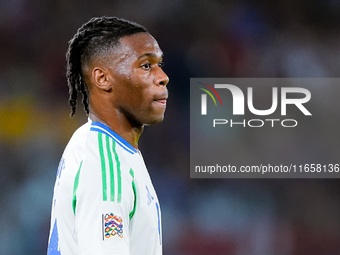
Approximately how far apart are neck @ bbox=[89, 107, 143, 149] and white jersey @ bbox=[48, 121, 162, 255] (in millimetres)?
25

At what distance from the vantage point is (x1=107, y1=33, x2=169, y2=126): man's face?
51.3 inches

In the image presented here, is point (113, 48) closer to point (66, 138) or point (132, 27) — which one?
point (132, 27)

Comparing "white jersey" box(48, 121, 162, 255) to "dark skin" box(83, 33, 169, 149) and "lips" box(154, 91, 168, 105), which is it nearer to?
"dark skin" box(83, 33, 169, 149)

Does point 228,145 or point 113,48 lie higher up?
point 228,145

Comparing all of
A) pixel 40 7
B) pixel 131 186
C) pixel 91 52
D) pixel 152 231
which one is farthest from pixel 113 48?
pixel 40 7

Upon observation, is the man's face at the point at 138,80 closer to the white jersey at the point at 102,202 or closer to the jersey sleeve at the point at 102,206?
the white jersey at the point at 102,202

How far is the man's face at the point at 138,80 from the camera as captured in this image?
1302 mm

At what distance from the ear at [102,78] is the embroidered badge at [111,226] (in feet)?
1.44

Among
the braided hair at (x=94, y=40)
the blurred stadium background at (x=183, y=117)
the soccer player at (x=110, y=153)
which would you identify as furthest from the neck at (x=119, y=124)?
the blurred stadium background at (x=183, y=117)

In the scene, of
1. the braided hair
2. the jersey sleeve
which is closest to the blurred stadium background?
the braided hair

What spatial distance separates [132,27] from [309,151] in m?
3.11

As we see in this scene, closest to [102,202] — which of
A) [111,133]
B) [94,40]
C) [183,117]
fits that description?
[111,133]

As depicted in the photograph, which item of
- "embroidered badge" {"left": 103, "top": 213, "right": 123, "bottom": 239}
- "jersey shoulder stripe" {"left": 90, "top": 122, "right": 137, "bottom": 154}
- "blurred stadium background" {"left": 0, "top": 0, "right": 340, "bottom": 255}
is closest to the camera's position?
"embroidered badge" {"left": 103, "top": 213, "right": 123, "bottom": 239}

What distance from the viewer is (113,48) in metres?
1.32
